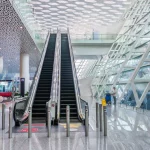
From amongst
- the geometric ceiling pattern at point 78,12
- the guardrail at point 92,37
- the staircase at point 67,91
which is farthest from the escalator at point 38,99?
the guardrail at point 92,37

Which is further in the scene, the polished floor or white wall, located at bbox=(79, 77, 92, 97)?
white wall, located at bbox=(79, 77, 92, 97)

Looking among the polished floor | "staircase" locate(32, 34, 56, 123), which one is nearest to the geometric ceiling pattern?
"staircase" locate(32, 34, 56, 123)

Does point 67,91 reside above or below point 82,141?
above

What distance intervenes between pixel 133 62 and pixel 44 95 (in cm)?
951

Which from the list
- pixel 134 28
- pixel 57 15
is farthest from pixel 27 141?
pixel 57 15

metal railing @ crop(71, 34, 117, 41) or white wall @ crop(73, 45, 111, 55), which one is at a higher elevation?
metal railing @ crop(71, 34, 117, 41)

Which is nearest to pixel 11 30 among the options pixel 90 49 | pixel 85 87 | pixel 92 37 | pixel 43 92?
pixel 43 92

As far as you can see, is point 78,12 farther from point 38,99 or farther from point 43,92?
point 38,99

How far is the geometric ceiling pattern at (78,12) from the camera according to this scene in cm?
2665

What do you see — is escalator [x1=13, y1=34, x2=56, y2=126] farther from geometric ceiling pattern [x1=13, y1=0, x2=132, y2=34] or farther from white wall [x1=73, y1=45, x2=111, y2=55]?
white wall [x1=73, y1=45, x2=111, y2=55]

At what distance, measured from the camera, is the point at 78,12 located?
30.2 m

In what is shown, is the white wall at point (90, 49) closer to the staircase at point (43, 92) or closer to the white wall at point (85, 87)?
the white wall at point (85, 87)

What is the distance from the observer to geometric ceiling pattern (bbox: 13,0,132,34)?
26650 mm

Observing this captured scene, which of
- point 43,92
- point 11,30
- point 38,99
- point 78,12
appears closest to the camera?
point 38,99
